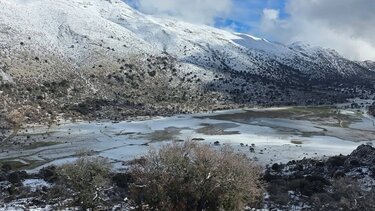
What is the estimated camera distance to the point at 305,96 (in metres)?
194

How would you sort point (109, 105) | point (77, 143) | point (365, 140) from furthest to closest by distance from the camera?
1. point (109, 105)
2. point (365, 140)
3. point (77, 143)

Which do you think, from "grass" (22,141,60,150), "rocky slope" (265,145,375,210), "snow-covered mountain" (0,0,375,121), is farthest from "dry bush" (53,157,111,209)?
"snow-covered mountain" (0,0,375,121)

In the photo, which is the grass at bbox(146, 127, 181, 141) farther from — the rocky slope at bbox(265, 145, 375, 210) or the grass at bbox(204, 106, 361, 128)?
the rocky slope at bbox(265, 145, 375, 210)

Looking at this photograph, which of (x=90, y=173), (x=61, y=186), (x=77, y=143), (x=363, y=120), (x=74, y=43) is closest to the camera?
(x=90, y=173)

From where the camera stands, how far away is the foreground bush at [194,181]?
3662cm

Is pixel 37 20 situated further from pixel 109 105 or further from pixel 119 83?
pixel 109 105

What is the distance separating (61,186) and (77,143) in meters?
36.2

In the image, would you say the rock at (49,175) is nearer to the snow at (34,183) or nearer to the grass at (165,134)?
the snow at (34,183)

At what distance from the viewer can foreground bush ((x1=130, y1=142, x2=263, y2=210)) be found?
120 ft

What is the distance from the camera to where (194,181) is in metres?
36.6

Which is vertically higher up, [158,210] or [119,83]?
[119,83]

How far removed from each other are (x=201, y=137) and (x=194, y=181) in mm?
51915

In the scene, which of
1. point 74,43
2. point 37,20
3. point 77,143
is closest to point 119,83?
point 74,43

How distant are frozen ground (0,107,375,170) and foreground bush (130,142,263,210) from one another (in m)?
26.5
